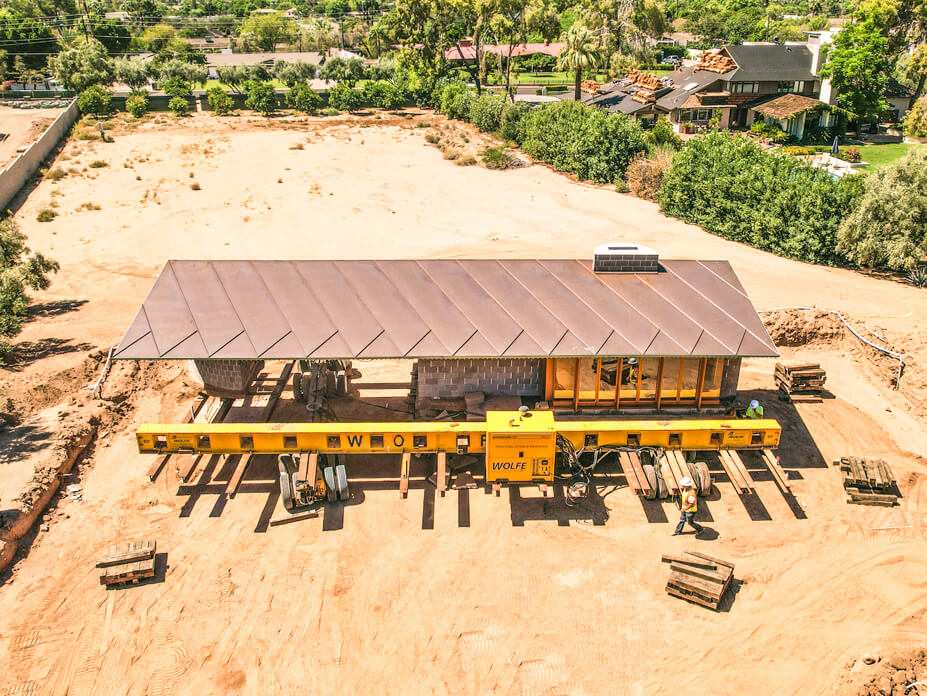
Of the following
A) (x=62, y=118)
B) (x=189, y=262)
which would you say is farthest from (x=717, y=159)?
(x=62, y=118)

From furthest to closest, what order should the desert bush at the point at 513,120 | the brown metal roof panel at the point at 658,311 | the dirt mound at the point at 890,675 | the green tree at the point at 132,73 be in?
the green tree at the point at 132,73 < the desert bush at the point at 513,120 < the brown metal roof panel at the point at 658,311 < the dirt mound at the point at 890,675

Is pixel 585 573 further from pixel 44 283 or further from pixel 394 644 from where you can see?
pixel 44 283

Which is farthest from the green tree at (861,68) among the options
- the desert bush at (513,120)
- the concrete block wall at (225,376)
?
the concrete block wall at (225,376)

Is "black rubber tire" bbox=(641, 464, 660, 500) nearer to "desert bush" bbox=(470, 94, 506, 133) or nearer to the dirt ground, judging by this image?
the dirt ground

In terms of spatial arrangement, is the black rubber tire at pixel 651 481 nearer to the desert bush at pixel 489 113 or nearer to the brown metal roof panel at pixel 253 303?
the brown metal roof panel at pixel 253 303

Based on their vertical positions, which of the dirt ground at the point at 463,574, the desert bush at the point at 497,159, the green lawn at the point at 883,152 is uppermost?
the desert bush at the point at 497,159

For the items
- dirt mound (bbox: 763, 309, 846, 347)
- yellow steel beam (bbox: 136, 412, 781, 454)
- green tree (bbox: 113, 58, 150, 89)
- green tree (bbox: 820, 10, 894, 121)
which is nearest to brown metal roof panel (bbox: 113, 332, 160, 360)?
yellow steel beam (bbox: 136, 412, 781, 454)
